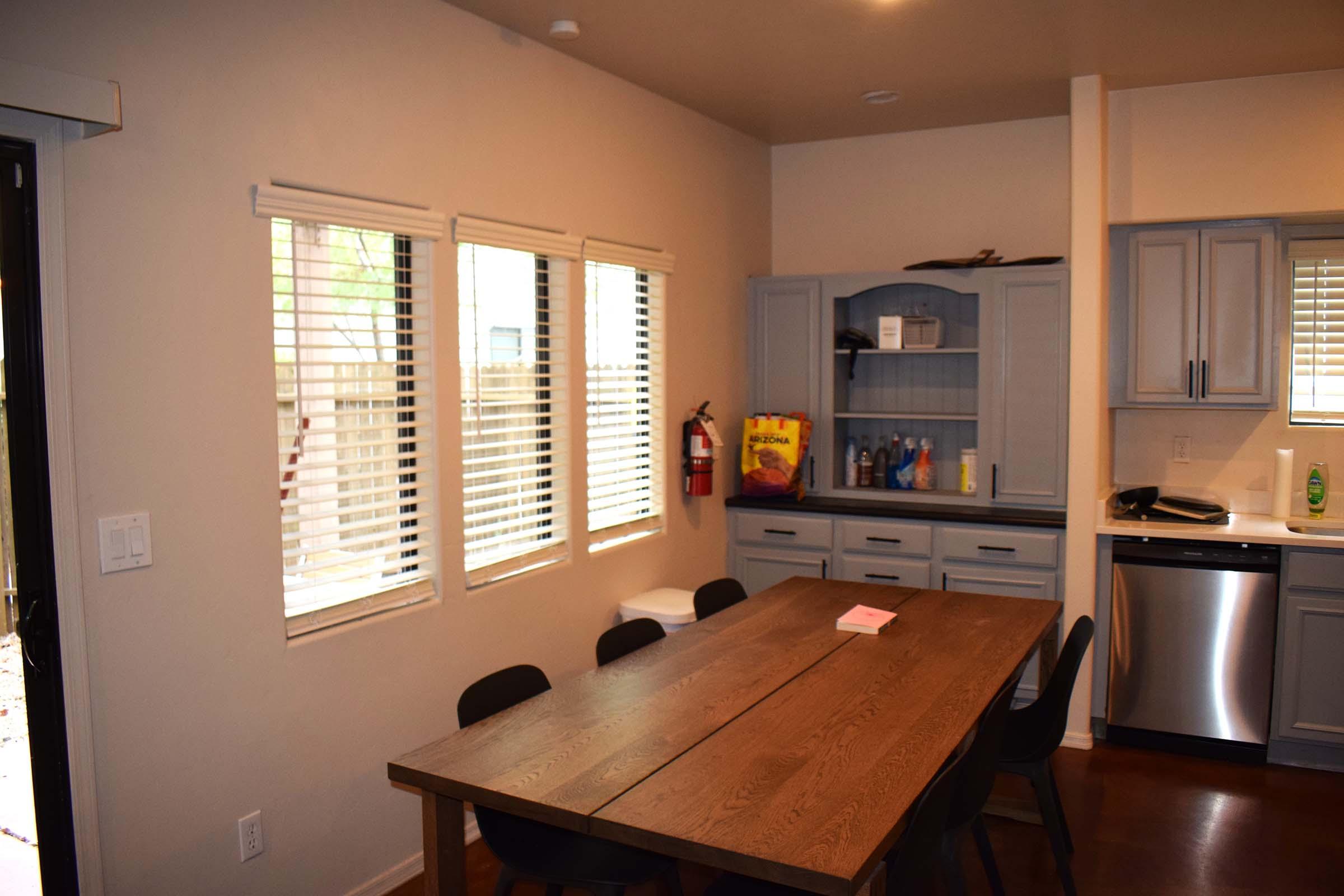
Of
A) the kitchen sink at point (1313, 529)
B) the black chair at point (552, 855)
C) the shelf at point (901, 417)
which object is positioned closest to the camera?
the black chair at point (552, 855)

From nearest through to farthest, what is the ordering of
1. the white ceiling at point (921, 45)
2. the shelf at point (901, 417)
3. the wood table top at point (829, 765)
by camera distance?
the wood table top at point (829, 765)
the white ceiling at point (921, 45)
the shelf at point (901, 417)

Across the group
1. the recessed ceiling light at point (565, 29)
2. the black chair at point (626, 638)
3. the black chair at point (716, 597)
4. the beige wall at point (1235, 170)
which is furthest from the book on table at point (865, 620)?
the beige wall at point (1235, 170)

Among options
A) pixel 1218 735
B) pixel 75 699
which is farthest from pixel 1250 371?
pixel 75 699

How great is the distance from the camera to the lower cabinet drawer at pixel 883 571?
4.77 metres

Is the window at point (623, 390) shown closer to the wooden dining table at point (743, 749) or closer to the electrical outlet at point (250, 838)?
the wooden dining table at point (743, 749)

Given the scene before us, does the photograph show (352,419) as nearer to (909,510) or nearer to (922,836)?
(922,836)

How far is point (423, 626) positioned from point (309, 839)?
2.33ft

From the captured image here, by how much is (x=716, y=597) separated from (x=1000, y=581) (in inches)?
65.6

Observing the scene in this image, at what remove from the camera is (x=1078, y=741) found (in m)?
4.34

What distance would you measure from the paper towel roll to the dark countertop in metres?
0.94

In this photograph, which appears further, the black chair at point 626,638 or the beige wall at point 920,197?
the beige wall at point 920,197

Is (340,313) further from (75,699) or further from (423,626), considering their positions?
(75,699)

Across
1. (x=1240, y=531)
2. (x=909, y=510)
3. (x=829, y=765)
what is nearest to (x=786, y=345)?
(x=909, y=510)

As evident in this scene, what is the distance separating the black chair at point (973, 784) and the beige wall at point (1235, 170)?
281 centimetres
